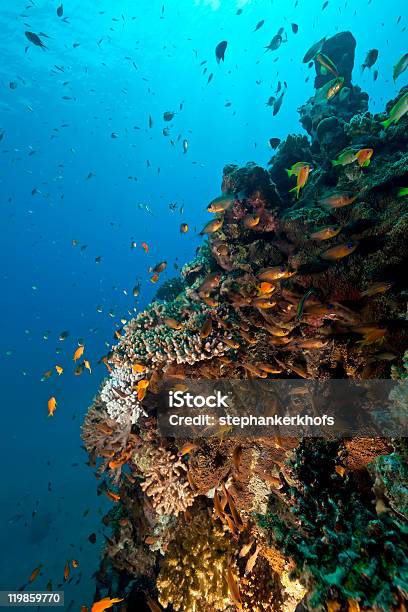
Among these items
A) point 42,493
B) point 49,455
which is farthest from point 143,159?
point 42,493

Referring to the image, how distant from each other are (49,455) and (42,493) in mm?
8598

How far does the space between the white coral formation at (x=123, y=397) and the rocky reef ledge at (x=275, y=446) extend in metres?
0.03

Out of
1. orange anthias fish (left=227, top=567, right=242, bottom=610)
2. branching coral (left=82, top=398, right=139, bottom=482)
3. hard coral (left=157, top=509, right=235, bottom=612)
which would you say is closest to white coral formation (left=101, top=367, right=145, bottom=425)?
branching coral (left=82, top=398, right=139, bottom=482)

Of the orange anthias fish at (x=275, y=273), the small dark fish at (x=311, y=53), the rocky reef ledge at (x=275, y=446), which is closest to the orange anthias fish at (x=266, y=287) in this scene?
the rocky reef ledge at (x=275, y=446)

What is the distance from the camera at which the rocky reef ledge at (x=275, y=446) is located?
10.9 ft

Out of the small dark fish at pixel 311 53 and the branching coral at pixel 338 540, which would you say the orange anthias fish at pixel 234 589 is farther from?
the small dark fish at pixel 311 53

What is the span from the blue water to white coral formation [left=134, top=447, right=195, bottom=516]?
6613mm

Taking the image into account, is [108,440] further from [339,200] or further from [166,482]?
[339,200]

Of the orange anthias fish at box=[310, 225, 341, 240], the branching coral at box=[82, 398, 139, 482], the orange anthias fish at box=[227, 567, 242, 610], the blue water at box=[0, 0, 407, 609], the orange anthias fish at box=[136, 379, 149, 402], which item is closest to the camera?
the orange anthias fish at box=[227, 567, 242, 610]

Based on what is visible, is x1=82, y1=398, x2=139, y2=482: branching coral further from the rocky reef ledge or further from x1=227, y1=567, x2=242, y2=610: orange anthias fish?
x1=227, y1=567, x2=242, y2=610: orange anthias fish

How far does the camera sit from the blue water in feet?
97.1

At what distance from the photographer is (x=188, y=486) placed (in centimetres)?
571

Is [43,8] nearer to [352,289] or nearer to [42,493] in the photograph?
[352,289]

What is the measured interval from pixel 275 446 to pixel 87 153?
243ft
